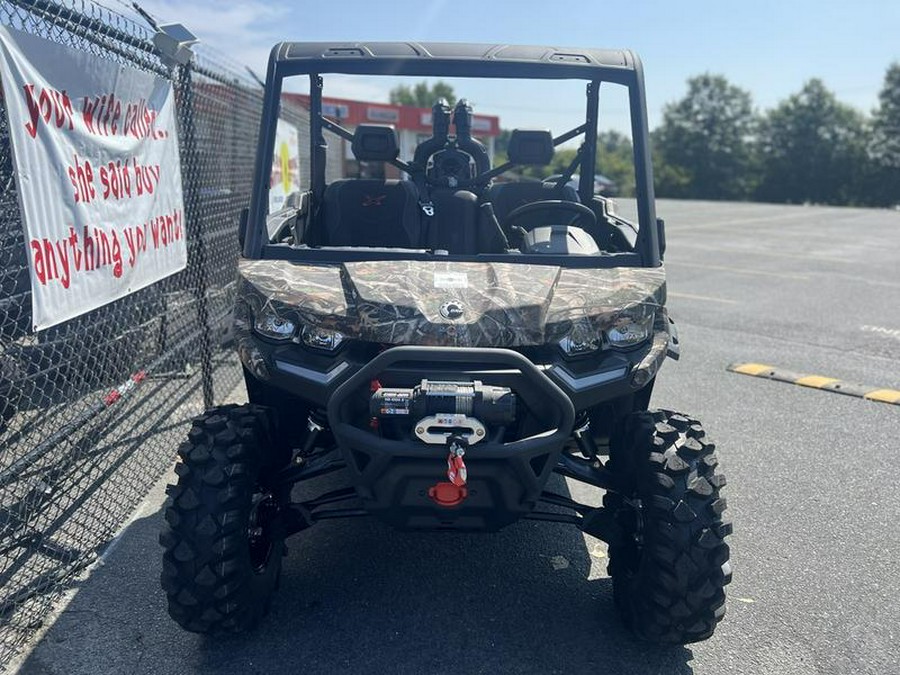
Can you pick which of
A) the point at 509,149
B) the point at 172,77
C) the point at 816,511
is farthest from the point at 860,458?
the point at 172,77

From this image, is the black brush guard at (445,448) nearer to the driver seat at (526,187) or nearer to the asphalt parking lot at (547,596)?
the asphalt parking lot at (547,596)

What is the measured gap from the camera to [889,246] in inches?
704

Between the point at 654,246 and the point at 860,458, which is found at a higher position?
the point at 654,246

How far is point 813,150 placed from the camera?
6406 cm

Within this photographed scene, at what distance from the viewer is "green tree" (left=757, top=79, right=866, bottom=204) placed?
6116 centimetres

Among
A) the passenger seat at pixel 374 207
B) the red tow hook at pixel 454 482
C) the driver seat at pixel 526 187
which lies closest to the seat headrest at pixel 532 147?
the driver seat at pixel 526 187

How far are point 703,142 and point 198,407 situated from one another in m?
75.4

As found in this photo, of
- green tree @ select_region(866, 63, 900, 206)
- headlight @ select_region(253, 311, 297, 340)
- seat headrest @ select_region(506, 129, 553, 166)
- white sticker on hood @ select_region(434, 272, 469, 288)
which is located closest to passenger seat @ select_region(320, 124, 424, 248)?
seat headrest @ select_region(506, 129, 553, 166)

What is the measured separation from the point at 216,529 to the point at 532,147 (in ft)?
7.11

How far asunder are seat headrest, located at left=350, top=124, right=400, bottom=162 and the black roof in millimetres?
349

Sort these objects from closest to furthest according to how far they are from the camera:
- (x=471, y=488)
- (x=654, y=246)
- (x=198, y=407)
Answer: (x=471, y=488)
(x=654, y=246)
(x=198, y=407)

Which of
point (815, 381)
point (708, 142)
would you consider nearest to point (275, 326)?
point (815, 381)

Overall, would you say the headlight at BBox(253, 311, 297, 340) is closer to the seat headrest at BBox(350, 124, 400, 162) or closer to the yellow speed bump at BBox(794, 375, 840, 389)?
the seat headrest at BBox(350, 124, 400, 162)

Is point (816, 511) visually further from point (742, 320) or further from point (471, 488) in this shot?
point (742, 320)
